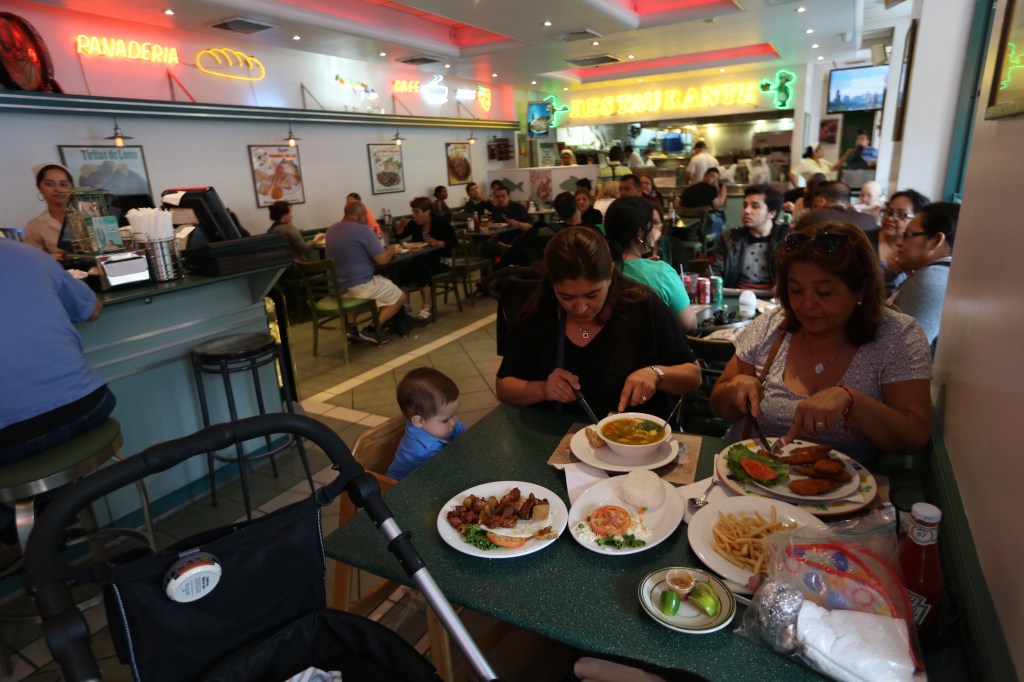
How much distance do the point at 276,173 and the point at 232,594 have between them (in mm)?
8480

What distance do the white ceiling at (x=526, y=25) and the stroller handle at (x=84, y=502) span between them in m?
6.22

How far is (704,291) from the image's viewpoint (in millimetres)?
3674

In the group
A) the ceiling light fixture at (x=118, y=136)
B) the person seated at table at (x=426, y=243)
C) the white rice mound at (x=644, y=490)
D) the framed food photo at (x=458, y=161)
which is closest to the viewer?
the white rice mound at (x=644, y=490)

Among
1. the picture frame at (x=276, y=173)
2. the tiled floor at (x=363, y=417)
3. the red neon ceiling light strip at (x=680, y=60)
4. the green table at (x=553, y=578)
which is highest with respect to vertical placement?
the red neon ceiling light strip at (x=680, y=60)

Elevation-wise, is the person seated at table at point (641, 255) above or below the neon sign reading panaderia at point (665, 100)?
below

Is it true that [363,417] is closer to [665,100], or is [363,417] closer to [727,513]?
[727,513]

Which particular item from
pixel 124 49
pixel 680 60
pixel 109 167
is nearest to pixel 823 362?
pixel 109 167

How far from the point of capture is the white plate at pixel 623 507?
136cm

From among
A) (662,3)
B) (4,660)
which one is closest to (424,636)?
(4,660)

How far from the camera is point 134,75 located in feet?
22.4

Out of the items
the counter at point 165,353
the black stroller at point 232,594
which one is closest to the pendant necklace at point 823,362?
the black stroller at point 232,594

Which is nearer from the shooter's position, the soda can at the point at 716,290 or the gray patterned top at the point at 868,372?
the gray patterned top at the point at 868,372

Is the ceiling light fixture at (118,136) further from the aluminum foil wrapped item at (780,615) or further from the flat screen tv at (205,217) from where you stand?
the aluminum foil wrapped item at (780,615)

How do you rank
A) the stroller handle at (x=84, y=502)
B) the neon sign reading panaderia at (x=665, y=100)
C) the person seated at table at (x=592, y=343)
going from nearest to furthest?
the stroller handle at (x=84, y=502), the person seated at table at (x=592, y=343), the neon sign reading panaderia at (x=665, y=100)
